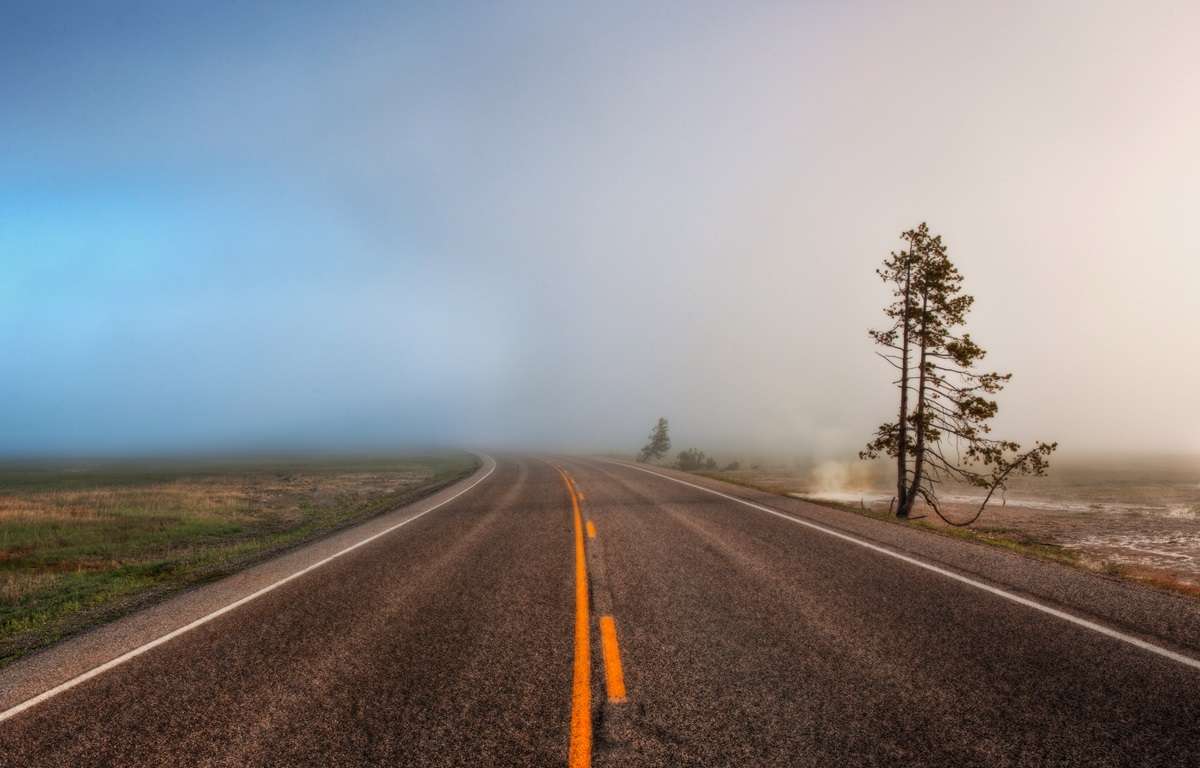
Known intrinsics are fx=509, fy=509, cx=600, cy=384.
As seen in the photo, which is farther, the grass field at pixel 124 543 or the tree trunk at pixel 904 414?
the tree trunk at pixel 904 414

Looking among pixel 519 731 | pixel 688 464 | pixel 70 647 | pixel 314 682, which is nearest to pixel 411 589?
pixel 314 682

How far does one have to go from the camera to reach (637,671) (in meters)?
4.42

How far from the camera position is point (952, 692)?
400 cm

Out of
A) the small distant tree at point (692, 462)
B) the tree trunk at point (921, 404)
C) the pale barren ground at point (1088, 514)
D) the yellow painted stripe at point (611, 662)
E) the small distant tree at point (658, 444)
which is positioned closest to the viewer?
the yellow painted stripe at point (611, 662)

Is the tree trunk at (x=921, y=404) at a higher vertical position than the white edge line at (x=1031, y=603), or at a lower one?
higher

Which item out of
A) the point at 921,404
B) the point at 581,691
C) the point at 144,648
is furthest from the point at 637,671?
the point at 921,404

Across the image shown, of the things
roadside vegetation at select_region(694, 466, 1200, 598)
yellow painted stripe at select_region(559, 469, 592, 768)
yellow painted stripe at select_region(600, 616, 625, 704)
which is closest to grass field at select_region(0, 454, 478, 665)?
yellow painted stripe at select_region(559, 469, 592, 768)

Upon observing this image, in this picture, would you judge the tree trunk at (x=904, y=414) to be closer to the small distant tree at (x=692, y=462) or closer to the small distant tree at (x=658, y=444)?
the small distant tree at (x=692, y=462)

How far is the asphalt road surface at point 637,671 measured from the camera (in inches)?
134

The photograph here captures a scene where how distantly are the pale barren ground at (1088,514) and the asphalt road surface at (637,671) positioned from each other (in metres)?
4.22

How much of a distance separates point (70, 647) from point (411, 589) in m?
3.69

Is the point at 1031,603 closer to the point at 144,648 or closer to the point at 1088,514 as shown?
the point at 144,648

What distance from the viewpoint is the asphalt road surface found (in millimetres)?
3412

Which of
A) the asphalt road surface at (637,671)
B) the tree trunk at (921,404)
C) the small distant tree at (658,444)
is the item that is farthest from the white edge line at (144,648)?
the small distant tree at (658,444)
